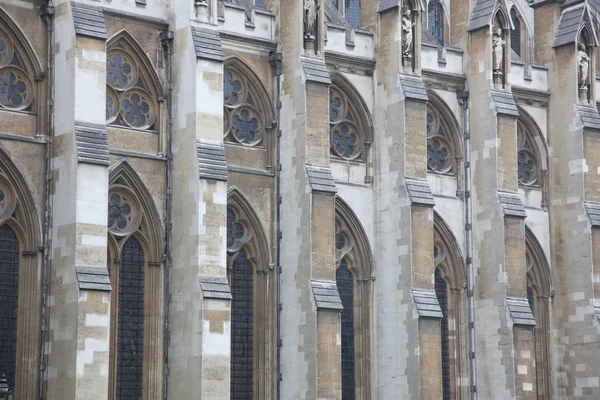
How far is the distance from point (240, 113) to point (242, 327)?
6.36m

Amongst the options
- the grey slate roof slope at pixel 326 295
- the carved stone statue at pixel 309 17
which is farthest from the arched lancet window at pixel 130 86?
the grey slate roof slope at pixel 326 295

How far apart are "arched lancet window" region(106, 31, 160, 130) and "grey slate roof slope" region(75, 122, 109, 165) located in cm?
255

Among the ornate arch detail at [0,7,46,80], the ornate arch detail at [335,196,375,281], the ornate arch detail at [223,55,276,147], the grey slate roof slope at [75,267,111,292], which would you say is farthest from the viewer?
the ornate arch detail at [335,196,375,281]

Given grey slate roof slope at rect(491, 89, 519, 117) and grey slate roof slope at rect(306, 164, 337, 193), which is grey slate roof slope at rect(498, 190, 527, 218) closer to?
grey slate roof slope at rect(491, 89, 519, 117)

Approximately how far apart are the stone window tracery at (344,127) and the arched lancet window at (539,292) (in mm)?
7220

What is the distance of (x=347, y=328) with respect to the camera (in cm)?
4375

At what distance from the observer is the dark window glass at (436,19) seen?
48.8 meters

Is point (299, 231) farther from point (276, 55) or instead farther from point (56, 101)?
point (56, 101)

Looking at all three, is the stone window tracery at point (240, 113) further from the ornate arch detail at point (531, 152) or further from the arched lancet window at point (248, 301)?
the ornate arch detail at point (531, 152)

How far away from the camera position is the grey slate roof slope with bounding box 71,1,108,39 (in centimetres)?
3688

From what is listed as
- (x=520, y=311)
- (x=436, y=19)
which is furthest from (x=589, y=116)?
(x=520, y=311)

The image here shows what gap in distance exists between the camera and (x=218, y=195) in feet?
126

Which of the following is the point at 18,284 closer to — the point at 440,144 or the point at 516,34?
the point at 440,144

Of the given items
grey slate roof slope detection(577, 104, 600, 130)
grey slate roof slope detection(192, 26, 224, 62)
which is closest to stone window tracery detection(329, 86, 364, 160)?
grey slate roof slope detection(192, 26, 224, 62)
